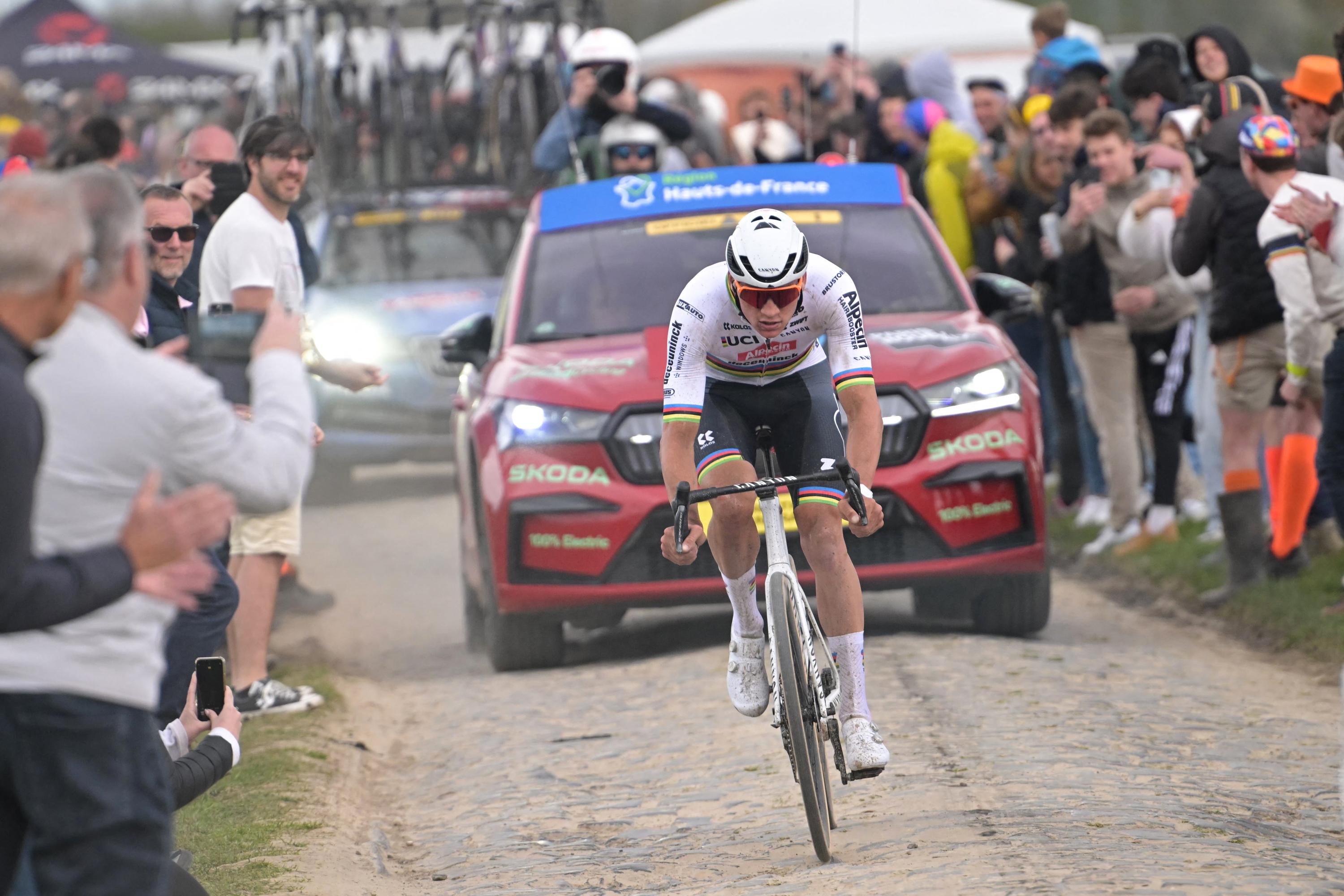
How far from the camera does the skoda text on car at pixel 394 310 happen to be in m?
14.8

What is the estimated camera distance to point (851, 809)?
662 centimetres

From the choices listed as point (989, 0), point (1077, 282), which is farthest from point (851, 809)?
point (989, 0)

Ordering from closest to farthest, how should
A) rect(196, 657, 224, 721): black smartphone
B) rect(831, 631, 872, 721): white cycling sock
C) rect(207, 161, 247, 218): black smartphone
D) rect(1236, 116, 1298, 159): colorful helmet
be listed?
rect(196, 657, 224, 721): black smartphone < rect(831, 631, 872, 721): white cycling sock < rect(1236, 116, 1298, 159): colorful helmet < rect(207, 161, 247, 218): black smartphone

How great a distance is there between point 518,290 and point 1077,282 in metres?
3.65

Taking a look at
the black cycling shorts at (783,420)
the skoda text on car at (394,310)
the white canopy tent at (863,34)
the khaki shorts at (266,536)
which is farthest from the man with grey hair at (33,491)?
the white canopy tent at (863,34)

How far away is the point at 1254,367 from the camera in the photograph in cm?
998

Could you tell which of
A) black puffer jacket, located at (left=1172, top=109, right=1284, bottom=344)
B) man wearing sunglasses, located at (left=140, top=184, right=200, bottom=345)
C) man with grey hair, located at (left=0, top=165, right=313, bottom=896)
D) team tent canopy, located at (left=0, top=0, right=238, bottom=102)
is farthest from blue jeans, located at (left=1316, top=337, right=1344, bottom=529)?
team tent canopy, located at (left=0, top=0, right=238, bottom=102)

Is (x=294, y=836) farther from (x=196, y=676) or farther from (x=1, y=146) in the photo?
(x=1, y=146)

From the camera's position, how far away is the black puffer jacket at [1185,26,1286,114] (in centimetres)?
1143

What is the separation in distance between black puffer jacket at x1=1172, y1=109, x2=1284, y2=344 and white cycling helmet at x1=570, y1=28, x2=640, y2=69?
449cm

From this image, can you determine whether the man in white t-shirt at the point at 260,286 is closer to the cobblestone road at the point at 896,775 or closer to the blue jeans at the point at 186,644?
the cobblestone road at the point at 896,775

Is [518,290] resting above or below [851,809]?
above

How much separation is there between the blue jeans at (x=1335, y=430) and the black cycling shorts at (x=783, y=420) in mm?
2984

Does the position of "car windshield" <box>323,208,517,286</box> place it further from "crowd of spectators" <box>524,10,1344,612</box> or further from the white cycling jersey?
the white cycling jersey
